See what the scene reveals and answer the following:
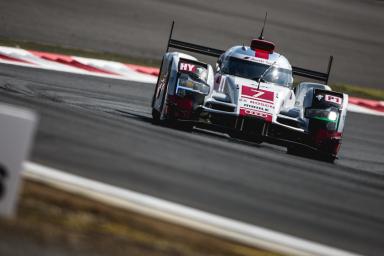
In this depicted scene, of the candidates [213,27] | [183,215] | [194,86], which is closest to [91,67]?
[194,86]

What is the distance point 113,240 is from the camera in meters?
6.28

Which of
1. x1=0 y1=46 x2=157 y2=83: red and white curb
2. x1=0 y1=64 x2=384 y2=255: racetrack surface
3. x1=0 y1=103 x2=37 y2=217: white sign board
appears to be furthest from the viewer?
x1=0 y1=46 x2=157 y2=83: red and white curb

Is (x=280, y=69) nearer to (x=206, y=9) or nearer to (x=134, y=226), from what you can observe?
(x=134, y=226)

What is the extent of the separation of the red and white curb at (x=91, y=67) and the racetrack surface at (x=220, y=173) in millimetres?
3914

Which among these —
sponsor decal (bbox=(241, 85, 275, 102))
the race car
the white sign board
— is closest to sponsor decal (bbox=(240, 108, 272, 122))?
the race car

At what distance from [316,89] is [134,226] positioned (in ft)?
24.4

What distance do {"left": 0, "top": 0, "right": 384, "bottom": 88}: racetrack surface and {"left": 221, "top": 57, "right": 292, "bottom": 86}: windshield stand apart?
6.63 m

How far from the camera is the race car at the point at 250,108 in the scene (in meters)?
12.7

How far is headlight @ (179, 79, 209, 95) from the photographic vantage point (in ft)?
42.7

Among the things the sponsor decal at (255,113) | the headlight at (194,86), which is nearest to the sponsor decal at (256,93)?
the sponsor decal at (255,113)

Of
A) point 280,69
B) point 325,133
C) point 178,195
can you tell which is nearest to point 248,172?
point 178,195

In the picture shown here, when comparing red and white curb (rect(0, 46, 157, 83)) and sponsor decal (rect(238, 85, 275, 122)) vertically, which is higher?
sponsor decal (rect(238, 85, 275, 122))

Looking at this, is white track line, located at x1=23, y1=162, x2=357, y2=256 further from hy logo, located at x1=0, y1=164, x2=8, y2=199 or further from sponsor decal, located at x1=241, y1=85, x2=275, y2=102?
sponsor decal, located at x1=241, y1=85, x2=275, y2=102

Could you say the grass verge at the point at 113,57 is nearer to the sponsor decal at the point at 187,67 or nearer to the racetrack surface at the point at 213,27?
the racetrack surface at the point at 213,27
